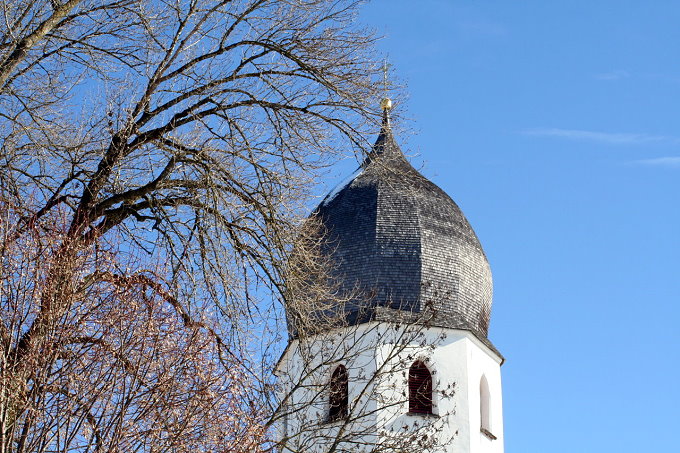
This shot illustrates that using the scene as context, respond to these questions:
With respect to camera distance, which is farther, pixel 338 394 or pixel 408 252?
pixel 408 252

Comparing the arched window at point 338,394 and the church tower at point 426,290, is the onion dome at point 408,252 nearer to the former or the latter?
the church tower at point 426,290

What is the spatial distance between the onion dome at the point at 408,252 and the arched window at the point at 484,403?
102 centimetres

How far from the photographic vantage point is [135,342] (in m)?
10.3

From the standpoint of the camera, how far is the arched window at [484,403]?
26125 mm

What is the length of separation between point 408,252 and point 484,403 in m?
3.40

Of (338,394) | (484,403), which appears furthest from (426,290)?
(338,394)

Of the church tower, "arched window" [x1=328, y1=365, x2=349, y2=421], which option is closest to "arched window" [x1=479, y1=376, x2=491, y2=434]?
the church tower

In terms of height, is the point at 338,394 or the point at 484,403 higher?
the point at 484,403

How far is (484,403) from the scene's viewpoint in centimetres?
2631

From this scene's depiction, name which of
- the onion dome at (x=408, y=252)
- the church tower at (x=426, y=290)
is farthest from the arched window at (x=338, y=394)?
the onion dome at (x=408, y=252)

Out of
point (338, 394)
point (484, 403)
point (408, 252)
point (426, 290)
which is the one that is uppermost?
point (408, 252)

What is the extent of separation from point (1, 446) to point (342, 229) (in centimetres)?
1806

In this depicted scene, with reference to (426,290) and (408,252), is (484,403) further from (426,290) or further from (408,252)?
(408,252)

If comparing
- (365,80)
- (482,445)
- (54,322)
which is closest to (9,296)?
(54,322)
